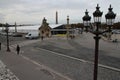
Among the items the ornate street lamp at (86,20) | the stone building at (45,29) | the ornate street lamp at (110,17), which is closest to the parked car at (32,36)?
the stone building at (45,29)

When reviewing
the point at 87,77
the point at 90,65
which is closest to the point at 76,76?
the point at 87,77

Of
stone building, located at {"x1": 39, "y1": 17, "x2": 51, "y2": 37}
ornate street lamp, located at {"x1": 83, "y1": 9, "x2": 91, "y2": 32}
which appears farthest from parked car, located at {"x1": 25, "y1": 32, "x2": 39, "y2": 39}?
ornate street lamp, located at {"x1": 83, "y1": 9, "x2": 91, "y2": 32}

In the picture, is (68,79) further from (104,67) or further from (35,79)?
(104,67)

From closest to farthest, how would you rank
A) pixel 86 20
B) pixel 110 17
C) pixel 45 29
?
pixel 110 17 < pixel 86 20 < pixel 45 29

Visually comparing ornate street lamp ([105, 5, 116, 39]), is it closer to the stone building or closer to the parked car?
the stone building

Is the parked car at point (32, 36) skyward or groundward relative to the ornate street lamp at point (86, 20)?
groundward

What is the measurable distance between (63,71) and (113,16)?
11.5 m

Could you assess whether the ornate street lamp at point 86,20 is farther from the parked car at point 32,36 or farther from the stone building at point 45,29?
the parked car at point 32,36

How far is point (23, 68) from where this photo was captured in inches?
789

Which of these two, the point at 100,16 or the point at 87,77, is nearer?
the point at 100,16

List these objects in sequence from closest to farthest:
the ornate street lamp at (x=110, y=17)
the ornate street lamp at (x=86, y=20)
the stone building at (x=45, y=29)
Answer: the ornate street lamp at (x=110, y=17), the ornate street lamp at (x=86, y=20), the stone building at (x=45, y=29)

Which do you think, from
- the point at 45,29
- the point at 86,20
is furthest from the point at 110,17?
the point at 45,29

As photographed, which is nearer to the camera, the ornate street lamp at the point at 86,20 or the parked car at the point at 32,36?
the ornate street lamp at the point at 86,20

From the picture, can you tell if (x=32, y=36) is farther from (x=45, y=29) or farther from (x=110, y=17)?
(x=110, y=17)
